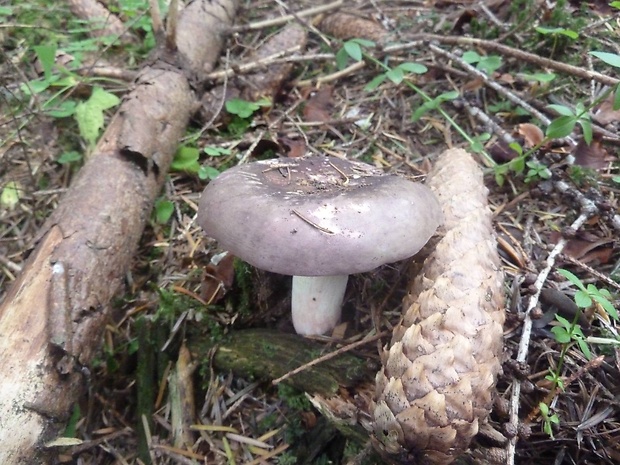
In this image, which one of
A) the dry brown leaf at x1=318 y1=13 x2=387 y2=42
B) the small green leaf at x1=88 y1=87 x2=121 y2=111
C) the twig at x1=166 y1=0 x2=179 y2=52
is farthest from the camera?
the dry brown leaf at x1=318 y1=13 x2=387 y2=42

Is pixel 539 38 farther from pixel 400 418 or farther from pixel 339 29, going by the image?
pixel 400 418

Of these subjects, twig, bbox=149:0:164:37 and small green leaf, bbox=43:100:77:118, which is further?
twig, bbox=149:0:164:37

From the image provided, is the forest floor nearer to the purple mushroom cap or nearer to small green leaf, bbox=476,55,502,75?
small green leaf, bbox=476,55,502,75

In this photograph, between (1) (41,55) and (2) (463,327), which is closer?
(2) (463,327)

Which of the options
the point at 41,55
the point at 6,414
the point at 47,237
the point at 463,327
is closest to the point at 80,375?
the point at 6,414

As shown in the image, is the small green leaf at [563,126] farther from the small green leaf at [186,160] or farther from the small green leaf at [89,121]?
the small green leaf at [89,121]

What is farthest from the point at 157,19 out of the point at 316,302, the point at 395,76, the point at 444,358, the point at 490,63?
the point at 444,358

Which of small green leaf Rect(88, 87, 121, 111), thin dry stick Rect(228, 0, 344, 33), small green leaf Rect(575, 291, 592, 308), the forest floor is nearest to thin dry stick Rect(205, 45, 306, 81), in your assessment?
the forest floor

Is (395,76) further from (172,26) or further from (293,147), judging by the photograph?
(172,26)
